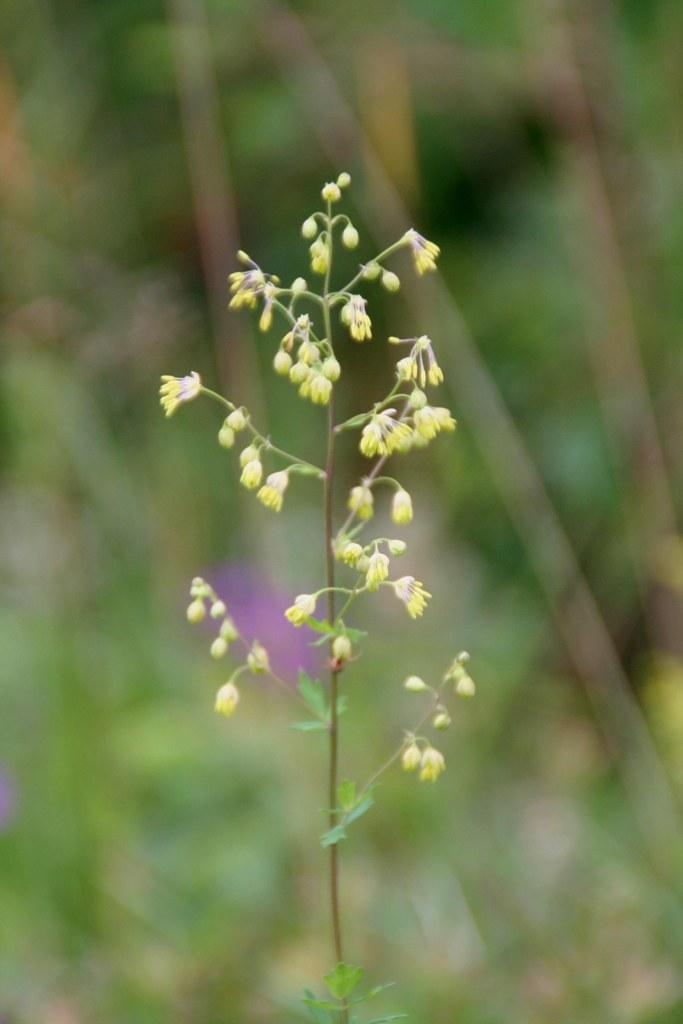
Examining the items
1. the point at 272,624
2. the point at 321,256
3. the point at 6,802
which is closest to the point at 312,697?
the point at 321,256

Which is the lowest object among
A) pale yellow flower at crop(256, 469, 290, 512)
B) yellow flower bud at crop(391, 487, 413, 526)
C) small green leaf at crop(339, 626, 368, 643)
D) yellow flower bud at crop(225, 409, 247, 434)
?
small green leaf at crop(339, 626, 368, 643)

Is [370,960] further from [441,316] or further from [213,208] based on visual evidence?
[213,208]

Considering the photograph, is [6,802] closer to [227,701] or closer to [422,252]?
[227,701]

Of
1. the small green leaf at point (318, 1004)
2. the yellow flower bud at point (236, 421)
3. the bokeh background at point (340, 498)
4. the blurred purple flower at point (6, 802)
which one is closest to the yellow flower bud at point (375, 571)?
the yellow flower bud at point (236, 421)

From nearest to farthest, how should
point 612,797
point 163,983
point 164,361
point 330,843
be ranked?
1. point 330,843
2. point 163,983
3. point 612,797
4. point 164,361

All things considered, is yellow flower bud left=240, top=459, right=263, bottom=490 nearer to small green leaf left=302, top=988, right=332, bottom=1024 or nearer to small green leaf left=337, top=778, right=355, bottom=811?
small green leaf left=337, top=778, right=355, bottom=811

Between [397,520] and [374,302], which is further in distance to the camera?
[374,302]

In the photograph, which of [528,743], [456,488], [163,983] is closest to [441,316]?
[456,488]

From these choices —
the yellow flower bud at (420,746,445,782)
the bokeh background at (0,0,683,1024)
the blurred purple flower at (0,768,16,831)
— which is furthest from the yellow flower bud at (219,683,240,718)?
the blurred purple flower at (0,768,16,831)
